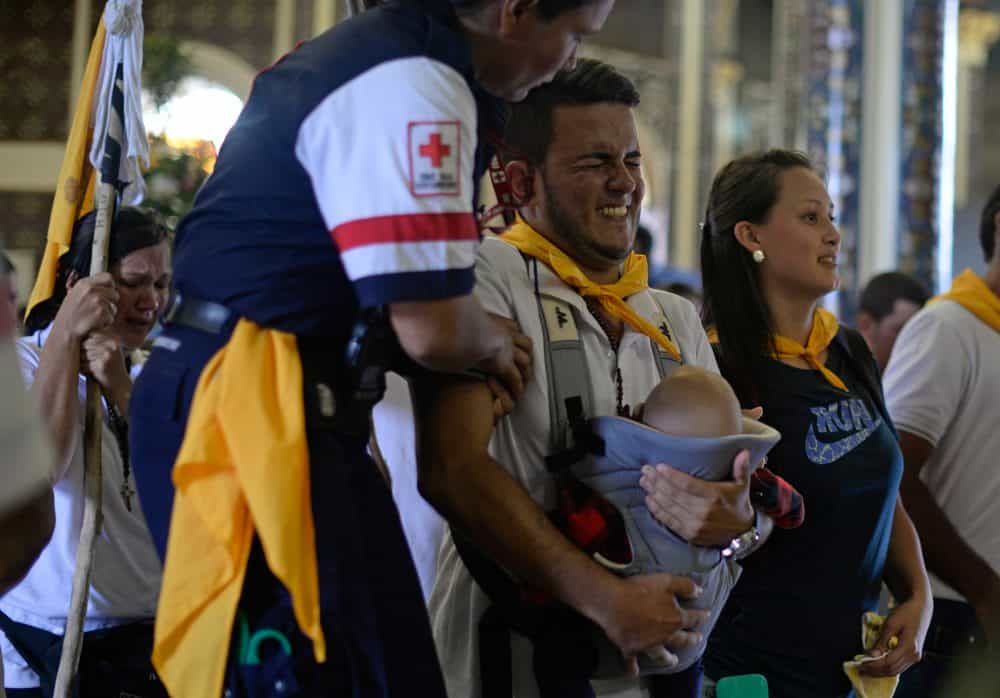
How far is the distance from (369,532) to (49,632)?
1.51 metres

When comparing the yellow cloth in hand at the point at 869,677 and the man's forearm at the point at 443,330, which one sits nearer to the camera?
the man's forearm at the point at 443,330

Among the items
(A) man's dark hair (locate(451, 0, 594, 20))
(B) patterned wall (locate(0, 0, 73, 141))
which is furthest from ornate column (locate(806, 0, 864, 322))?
(A) man's dark hair (locate(451, 0, 594, 20))

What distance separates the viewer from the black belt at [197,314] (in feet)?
5.67

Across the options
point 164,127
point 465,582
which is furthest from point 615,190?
point 164,127

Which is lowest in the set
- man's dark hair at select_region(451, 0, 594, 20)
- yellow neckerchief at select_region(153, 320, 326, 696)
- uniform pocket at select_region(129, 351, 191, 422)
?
yellow neckerchief at select_region(153, 320, 326, 696)

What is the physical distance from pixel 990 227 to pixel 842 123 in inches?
243

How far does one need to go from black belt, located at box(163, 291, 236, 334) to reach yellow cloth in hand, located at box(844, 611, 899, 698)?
169 centimetres

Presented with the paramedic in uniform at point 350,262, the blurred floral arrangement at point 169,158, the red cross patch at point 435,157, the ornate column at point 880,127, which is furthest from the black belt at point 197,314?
the ornate column at point 880,127

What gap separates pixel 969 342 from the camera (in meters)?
3.46

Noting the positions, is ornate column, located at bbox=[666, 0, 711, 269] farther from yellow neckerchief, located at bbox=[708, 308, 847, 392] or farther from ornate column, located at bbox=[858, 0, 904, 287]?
yellow neckerchief, located at bbox=[708, 308, 847, 392]

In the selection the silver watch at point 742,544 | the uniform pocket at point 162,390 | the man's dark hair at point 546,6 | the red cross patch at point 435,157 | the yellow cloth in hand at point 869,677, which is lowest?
the yellow cloth in hand at point 869,677

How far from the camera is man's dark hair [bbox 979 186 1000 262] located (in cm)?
377

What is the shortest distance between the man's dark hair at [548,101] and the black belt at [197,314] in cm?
75

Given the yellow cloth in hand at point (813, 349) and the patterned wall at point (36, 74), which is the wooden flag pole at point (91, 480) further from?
the patterned wall at point (36, 74)
